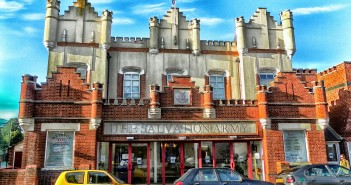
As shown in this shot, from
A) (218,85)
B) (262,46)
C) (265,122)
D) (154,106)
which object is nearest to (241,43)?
(262,46)

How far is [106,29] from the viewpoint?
21.9 m

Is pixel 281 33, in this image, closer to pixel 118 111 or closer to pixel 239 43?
pixel 239 43

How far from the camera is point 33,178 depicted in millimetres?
15523

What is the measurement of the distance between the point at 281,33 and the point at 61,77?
15.9 metres

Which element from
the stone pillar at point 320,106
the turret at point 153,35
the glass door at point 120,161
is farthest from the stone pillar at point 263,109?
the turret at point 153,35

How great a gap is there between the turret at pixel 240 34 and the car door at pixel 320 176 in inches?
439

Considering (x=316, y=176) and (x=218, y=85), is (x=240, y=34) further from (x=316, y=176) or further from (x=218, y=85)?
(x=316, y=176)

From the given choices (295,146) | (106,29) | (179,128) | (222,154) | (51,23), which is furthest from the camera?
(106,29)

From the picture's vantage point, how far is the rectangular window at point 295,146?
17.9 metres

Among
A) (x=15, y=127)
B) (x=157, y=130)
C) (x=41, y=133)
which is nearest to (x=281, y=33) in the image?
(x=157, y=130)

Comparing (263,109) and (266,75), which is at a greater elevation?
(266,75)

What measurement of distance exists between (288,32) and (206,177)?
50.9 ft

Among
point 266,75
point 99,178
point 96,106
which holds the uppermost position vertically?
point 266,75

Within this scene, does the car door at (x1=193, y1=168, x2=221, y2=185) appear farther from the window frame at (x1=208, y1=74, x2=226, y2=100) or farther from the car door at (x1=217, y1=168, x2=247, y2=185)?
the window frame at (x1=208, y1=74, x2=226, y2=100)
